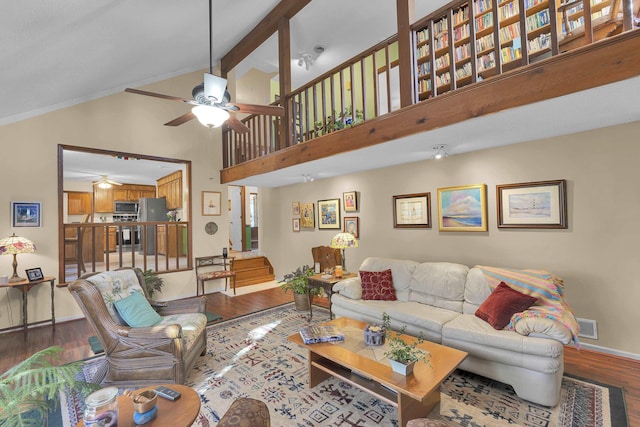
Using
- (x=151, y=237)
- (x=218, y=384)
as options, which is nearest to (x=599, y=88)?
(x=218, y=384)

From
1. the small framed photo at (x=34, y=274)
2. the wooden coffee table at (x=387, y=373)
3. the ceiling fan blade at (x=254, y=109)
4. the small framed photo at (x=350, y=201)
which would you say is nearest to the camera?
the wooden coffee table at (x=387, y=373)

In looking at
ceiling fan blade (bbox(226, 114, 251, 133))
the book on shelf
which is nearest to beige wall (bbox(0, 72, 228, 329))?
ceiling fan blade (bbox(226, 114, 251, 133))

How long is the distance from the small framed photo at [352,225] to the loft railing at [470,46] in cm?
166

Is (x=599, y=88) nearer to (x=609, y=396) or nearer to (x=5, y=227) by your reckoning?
(x=609, y=396)

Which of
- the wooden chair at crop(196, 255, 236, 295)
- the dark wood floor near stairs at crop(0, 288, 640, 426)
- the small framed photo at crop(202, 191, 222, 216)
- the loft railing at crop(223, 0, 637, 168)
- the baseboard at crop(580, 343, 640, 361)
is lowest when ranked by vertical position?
the dark wood floor near stairs at crop(0, 288, 640, 426)

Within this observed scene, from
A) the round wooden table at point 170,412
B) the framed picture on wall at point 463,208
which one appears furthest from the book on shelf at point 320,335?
the framed picture on wall at point 463,208

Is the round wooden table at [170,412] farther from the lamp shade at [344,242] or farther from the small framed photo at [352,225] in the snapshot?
the small framed photo at [352,225]

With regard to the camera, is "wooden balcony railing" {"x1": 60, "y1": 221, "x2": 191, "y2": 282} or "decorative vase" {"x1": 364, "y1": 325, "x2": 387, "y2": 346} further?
"wooden balcony railing" {"x1": 60, "y1": 221, "x2": 191, "y2": 282}

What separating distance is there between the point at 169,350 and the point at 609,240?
161 inches

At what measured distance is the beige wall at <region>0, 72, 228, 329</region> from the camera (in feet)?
12.8

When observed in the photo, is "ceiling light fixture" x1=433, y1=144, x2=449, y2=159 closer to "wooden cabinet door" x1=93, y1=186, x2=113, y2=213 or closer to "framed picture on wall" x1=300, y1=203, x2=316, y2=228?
"framed picture on wall" x1=300, y1=203, x2=316, y2=228

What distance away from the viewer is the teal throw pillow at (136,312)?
2.60 meters

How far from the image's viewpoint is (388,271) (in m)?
3.71

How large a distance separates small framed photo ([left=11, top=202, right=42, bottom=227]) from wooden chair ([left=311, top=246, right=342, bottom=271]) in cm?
412
